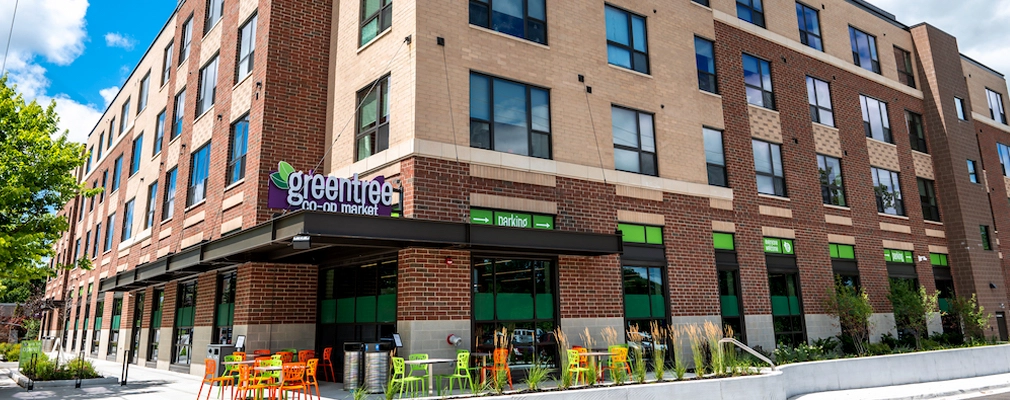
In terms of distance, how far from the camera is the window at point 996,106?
33594mm

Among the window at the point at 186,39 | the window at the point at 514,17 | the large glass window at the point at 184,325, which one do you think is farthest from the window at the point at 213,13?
the window at the point at 514,17

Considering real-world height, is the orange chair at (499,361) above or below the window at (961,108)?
below

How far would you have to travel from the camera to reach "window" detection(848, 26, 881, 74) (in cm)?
2700

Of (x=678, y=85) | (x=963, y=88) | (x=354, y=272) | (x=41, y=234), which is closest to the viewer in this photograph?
(x=354, y=272)

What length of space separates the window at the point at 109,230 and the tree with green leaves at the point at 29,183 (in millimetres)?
13230

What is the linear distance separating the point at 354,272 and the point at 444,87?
16.7 feet

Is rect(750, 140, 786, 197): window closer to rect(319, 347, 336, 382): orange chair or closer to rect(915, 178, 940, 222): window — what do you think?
rect(915, 178, 940, 222): window

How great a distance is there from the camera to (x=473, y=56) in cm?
1565

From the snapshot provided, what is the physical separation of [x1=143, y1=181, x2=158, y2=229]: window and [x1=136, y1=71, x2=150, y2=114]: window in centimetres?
672

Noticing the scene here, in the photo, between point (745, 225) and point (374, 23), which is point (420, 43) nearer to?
point (374, 23)

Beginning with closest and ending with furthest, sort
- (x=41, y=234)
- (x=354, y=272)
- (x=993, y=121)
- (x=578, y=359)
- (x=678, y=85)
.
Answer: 1. (x=578, y=359)
2. (x=354, y=272)
3. (x=41, y=234)
4. (x=678, y=85)
5. (x=993, y=121)

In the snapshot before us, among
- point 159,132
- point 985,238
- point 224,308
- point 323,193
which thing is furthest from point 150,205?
point 985,238

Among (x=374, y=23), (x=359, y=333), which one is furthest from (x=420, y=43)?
(x=359, y=333)

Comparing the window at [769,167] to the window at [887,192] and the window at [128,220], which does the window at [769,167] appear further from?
the window at [128,220]
